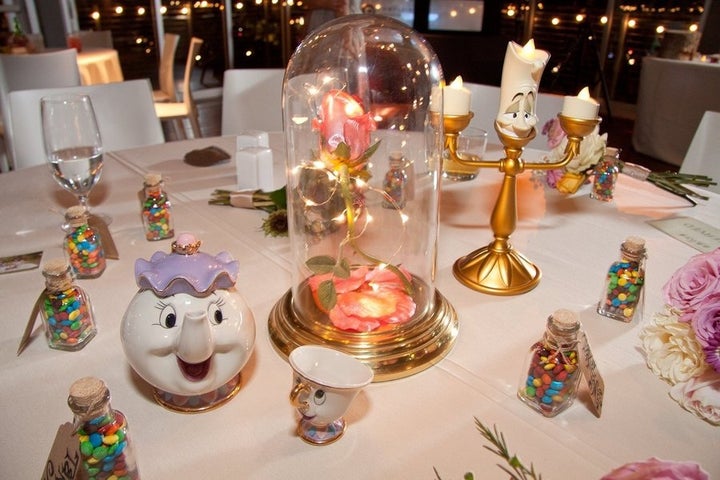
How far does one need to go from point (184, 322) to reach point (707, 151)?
1.49 m

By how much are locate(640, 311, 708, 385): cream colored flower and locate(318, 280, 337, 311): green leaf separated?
1.29ft

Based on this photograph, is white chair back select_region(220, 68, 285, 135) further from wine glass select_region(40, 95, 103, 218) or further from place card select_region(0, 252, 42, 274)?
place card select_region(0, 252, 42, 274)

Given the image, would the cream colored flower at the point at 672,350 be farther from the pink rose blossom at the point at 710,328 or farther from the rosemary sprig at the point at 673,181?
the rosemary sprig at the point at 673,181

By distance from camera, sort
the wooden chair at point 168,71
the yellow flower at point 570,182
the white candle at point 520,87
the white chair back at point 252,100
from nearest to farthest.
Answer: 1. the white candle at point 520,87
2. the yellow flower at point 570,182
3. the white chair back at point 252,100
4. the wooden chair at point 168,71

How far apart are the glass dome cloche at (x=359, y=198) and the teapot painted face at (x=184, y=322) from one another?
0.14 meters

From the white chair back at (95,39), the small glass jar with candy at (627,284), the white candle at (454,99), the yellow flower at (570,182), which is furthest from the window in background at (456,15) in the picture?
the small glass jar with candy at (627,284)

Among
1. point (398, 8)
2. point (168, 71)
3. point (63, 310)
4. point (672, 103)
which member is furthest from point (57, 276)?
point (398, 8)

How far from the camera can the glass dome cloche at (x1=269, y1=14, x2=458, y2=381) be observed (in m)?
0.72

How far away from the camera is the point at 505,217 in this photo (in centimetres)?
87

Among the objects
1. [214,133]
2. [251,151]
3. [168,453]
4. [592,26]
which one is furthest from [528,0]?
[168,453]

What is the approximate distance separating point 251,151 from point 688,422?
914 mm

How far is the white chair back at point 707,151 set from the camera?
1.46 metres

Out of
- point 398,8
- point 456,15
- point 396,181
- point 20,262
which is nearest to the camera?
point 20,262

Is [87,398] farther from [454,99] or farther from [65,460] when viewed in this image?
[454,99]
